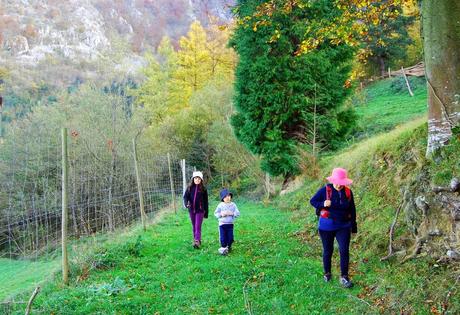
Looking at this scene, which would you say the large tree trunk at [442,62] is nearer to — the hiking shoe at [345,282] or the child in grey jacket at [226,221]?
the hiking shoe at [345,282]

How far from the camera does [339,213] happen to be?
5.25m

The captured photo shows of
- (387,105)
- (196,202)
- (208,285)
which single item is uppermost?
(387,105)

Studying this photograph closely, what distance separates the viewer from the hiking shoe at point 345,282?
17.1ft

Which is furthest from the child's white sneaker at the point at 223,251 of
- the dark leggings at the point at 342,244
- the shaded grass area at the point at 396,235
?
the dark leggings at the point at 342,244

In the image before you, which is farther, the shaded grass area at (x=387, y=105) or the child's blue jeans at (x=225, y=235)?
the shaded grass area at (x=387, y=105)

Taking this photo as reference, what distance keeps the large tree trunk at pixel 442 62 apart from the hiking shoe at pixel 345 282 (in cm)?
222

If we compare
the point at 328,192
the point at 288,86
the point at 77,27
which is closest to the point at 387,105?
the point at 288,86

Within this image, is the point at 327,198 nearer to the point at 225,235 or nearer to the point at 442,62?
the point at 442,62

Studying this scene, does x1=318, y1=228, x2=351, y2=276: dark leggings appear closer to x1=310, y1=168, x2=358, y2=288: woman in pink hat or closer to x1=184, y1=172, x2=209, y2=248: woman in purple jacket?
x1=310, y1=168, x2=358, y2=288: woman in pink hat

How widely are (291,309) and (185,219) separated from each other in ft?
24.5

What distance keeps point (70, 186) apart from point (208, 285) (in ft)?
39.5

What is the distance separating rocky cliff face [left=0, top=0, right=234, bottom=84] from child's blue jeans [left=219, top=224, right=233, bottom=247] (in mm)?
50653

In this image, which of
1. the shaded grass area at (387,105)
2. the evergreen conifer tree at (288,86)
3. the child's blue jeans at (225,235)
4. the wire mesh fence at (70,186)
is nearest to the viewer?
the child's blue jeans at (225,235)

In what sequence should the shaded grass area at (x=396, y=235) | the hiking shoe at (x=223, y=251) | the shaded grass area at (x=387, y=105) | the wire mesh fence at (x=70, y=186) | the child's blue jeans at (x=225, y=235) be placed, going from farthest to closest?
the shaded grass area at (x=387, y=105), the wire mesh fence at (x=70, y=186), the child's blue jeans at (x=225, y=235), the hiking shoe at (x=223, y=251), the shaded grass area at (x=396, y=235)
